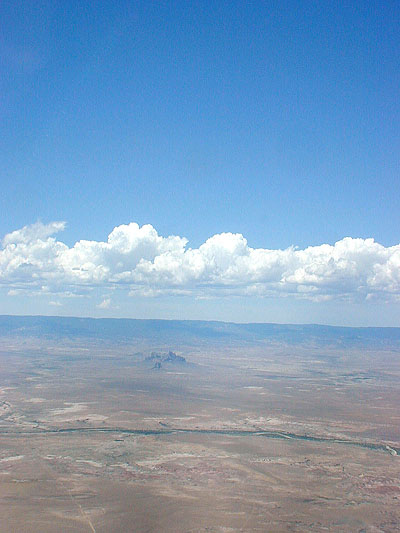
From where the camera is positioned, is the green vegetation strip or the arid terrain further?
the green vegetation strip

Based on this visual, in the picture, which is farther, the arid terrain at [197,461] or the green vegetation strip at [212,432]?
the green vegetation strip at [212,432]

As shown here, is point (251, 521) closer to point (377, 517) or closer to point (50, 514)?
point (377, 517)

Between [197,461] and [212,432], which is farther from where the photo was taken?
[212,432]

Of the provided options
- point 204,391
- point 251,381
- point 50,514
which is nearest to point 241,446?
point 50,514

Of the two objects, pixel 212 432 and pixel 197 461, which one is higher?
pixel 197 461

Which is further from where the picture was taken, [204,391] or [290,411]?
[204,391]

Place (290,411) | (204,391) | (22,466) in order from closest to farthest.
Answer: (22,466) < (290,411) < (204,391)

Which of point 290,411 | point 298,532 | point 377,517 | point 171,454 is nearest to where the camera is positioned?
point 298,532
